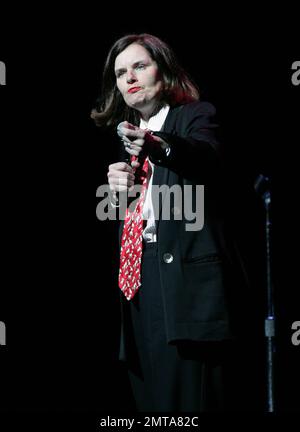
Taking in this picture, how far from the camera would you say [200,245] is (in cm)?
132

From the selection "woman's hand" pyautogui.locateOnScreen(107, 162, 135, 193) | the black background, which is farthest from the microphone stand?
"woman's hand" pyautogui.locateOnScreen(107, 162, 135, 193)

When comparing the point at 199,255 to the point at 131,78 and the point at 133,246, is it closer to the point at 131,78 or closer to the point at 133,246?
the point at 133,246

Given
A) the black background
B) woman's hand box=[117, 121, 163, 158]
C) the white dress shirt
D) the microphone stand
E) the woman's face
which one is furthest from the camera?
the black background

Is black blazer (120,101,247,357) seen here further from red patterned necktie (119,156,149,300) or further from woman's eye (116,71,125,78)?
woman's eye (116,71,125,78)

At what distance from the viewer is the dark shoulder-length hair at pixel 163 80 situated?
160cm

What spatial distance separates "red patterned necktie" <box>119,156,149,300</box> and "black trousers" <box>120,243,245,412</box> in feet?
0.07

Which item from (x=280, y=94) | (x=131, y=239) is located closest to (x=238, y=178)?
(x=280, y=94)

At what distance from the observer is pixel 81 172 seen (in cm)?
242

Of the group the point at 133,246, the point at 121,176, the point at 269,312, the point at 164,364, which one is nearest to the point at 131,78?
the point at 121,176

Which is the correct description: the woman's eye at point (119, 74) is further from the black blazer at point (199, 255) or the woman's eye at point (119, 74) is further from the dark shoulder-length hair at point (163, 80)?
the black blazer at point (199, 255)

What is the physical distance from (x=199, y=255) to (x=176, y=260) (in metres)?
0.06

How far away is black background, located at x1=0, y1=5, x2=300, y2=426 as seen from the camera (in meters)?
2.33

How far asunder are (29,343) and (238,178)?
117 cm

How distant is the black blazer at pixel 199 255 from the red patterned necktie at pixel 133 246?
90mm
